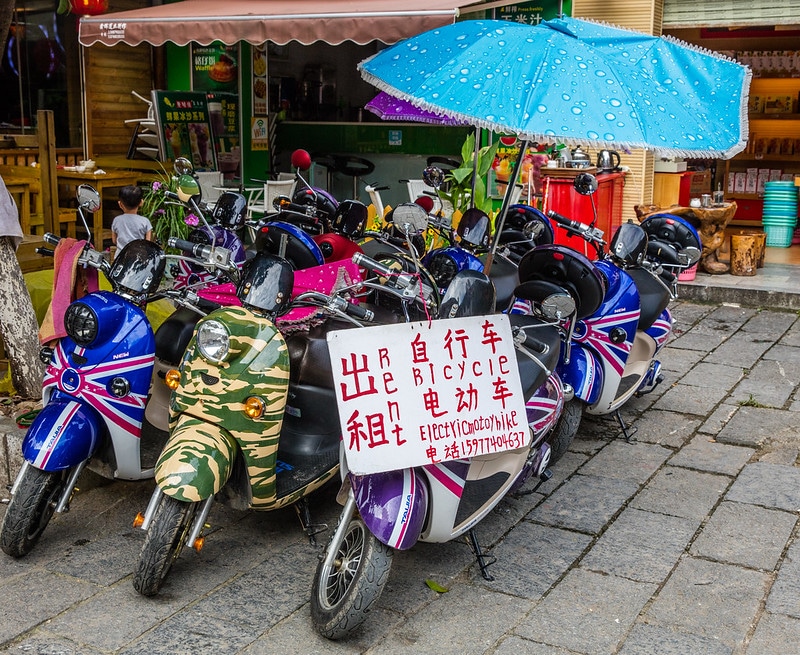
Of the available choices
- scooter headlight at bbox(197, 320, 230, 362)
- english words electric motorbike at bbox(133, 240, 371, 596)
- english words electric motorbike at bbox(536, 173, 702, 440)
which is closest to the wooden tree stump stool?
english words electric motorbike at bbox(536, 173, 702, 440)

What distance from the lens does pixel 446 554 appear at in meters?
3.93

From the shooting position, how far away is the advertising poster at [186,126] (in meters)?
9.70

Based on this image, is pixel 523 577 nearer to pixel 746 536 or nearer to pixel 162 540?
pixel 746 536

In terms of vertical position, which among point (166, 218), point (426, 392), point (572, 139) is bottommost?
point (426, 392)

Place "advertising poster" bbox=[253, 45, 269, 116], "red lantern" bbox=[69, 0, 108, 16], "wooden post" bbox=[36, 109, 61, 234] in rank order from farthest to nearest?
"advertising poster" bbox=[253, 45, 269, 116] < "red lantern" bbox=[69, 0, 108, 16] < "wooden post" bbox=[36, 109, 61, 234]

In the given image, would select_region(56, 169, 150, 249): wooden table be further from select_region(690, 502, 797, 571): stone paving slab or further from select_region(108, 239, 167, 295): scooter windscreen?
select_region(690, 502, 797, 571): stone paving slab

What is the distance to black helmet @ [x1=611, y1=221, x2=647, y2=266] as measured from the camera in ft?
17.6

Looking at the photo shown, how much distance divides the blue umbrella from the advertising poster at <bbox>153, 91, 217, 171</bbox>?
5.91 m

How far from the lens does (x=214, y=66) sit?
10617mm

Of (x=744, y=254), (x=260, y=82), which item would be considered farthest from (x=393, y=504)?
(x=260, y=82)

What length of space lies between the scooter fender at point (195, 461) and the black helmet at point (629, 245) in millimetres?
2820

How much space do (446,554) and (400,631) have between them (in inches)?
25.1

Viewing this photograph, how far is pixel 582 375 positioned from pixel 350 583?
2.10 meters

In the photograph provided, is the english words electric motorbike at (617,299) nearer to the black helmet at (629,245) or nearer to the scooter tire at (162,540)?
the black helmet at (629,245)
